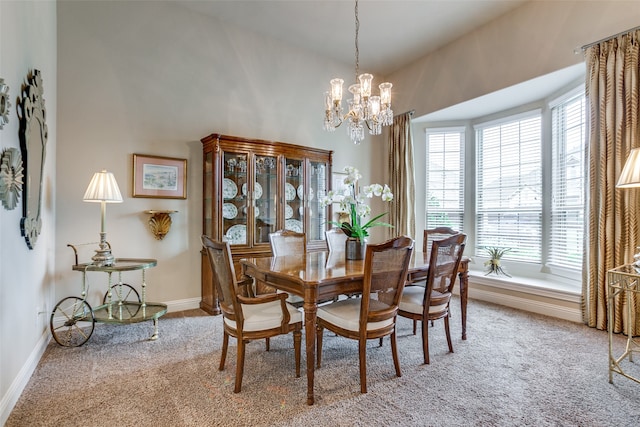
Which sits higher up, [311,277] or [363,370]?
[311,277]

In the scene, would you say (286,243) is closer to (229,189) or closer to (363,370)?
(229,189)

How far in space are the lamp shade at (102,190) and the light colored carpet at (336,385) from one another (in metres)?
1.25

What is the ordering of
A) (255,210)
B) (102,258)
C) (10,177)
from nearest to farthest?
(10,177) < (102,258) < (255,210)

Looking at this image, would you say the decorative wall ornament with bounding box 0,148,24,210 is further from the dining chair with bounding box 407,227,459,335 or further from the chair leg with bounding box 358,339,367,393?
the dining chair with bounding box 407,227,459,335

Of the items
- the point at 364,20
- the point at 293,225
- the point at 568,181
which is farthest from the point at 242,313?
the point at 568,181

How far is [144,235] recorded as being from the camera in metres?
3.51

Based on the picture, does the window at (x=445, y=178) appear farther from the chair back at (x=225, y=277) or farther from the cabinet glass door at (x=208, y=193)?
the chair back at (x=225, y=277)

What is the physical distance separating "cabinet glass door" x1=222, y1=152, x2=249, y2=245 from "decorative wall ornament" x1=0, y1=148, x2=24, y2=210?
1.90 meters

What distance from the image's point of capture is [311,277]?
201cm

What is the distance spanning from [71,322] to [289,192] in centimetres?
256

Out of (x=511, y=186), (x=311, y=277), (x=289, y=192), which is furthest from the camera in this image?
(x=511, y=186)

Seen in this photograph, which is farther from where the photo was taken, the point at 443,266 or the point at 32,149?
the point at 443,266

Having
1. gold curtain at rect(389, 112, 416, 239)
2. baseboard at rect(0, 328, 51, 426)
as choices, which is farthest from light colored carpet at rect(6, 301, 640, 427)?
gold curtain at rect(389, 112, 416, 239)

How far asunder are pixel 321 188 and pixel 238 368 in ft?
9.44
